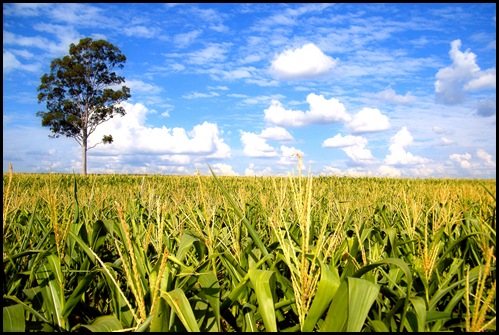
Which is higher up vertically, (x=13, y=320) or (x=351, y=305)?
(x=351, y=305)

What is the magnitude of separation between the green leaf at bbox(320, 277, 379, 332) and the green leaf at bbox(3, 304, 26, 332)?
1238 millimetres

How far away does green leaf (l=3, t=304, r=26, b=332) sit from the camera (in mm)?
1458

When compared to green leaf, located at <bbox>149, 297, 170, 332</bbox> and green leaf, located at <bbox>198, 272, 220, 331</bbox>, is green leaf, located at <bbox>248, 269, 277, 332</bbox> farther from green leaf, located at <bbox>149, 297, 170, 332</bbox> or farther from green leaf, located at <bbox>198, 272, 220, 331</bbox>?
green leaf, located at <bbox>149, 297, 170, 332</bbox>

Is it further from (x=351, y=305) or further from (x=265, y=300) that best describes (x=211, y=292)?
(x=351, y=305)

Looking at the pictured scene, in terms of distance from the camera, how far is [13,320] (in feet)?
4.88

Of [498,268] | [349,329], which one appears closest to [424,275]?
[498,268]

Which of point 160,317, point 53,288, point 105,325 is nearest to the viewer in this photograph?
point 160,317

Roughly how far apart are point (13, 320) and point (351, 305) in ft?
4.46

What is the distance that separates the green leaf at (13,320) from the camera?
4.78 feet

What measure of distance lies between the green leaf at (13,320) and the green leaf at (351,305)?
4.06 feet

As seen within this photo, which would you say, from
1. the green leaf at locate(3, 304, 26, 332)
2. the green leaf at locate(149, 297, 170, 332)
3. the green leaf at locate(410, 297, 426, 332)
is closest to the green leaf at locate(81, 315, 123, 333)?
the green leaf at locate(3, 304, 26, 332)

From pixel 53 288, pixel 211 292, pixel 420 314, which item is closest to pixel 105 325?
pixel 211 292

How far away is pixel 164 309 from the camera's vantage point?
4.21 ft

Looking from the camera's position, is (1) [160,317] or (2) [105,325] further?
(2) [105,325]
